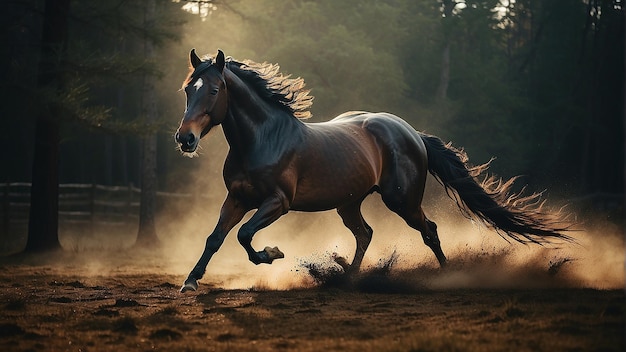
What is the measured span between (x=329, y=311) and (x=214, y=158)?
72.8 ft

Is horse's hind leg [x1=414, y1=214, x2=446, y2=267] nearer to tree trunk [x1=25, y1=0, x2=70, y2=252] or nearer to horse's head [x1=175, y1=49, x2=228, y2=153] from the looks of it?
horse's head [x1=175, y1=49, x2=228, y2=153]

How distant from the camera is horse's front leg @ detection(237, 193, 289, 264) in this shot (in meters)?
7.57

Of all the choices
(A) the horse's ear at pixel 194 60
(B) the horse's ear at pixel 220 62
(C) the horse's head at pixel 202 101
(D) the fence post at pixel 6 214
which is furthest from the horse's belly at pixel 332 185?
(D) the fence post at pixel 6 214

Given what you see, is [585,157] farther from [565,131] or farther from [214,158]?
[214,158]

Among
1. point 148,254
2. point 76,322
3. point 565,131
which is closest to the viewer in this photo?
point 76,322

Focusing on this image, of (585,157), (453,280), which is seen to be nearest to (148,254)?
(453,280)

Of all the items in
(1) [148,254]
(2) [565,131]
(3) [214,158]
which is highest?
(2) [565,131]

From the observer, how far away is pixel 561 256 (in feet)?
29.7

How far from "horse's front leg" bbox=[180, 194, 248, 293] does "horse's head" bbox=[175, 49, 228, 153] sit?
78cm

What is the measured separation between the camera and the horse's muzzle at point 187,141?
721cm

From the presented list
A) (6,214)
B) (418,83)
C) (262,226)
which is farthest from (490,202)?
(418,83)

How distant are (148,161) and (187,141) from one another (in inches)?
467

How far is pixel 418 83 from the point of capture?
3828 cm

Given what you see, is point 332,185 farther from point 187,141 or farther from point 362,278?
point 187,141
